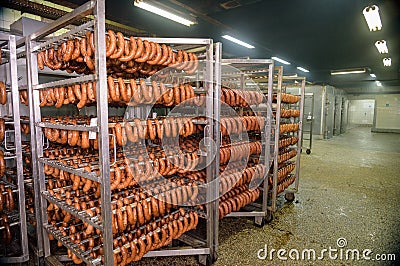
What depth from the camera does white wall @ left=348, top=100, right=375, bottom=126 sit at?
22734mm

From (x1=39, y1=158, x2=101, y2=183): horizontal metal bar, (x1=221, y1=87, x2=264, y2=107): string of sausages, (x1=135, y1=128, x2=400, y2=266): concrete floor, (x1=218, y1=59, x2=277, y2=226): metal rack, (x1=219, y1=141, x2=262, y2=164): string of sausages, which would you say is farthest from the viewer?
(x1=218, y1=59, x2=277, y2=226): metal rack

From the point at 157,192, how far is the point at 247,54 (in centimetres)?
717

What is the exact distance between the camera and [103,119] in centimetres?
175

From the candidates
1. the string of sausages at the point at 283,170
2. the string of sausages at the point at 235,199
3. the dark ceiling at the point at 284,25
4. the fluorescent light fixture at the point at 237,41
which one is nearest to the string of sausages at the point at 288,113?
the string of sausages at the point at 283,170

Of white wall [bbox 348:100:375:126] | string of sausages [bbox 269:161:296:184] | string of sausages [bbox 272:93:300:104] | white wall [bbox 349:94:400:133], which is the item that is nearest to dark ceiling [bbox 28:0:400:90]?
string of sausages [bbox 272:93:300:104]

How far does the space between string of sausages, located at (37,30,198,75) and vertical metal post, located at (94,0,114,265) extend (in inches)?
7.8

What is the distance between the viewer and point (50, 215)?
2691 millimetres

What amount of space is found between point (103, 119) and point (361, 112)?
89.4 ft

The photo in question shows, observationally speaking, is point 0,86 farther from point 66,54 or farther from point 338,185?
point 338,185

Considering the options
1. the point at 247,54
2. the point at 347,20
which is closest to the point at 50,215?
the point at 347,20

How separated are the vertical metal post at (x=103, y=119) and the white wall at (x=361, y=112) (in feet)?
85.6

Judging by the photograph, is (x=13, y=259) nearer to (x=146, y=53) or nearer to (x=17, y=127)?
(x=17, y=127)

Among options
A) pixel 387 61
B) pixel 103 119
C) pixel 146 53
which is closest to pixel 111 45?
pixel 146 53

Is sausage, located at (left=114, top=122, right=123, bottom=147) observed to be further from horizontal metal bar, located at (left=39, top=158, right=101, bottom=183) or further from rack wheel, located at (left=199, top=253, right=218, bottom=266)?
rack wheel, located at (left=199, top=253, right=218, bottom=266)
